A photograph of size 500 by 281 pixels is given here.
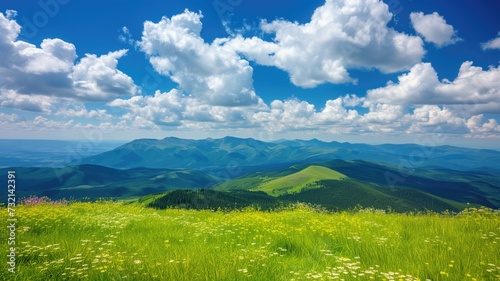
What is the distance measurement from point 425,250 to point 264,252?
4.02 metres

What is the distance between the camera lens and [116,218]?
39.3ft

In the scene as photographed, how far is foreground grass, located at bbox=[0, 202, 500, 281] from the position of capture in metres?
5.59

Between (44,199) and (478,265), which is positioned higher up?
(478,265)

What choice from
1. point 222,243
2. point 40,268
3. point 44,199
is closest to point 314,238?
point 222,243

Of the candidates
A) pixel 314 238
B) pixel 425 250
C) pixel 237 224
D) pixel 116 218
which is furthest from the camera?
pixel 116 218

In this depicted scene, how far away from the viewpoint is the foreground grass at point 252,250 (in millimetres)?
5586

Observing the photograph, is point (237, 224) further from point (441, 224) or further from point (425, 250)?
point (441, 224)

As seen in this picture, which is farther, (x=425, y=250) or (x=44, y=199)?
(x=44, y=199)

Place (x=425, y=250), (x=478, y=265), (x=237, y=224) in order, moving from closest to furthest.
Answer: (x=478, y=265) → (x=425, y=250) → (x=237, y=224)

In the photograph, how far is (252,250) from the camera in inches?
292

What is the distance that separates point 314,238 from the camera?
8867mm

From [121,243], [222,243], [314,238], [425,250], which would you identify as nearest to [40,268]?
[121,243]

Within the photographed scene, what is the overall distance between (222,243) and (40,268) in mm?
4506

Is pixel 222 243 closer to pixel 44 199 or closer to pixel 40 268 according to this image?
pixel 40 268
